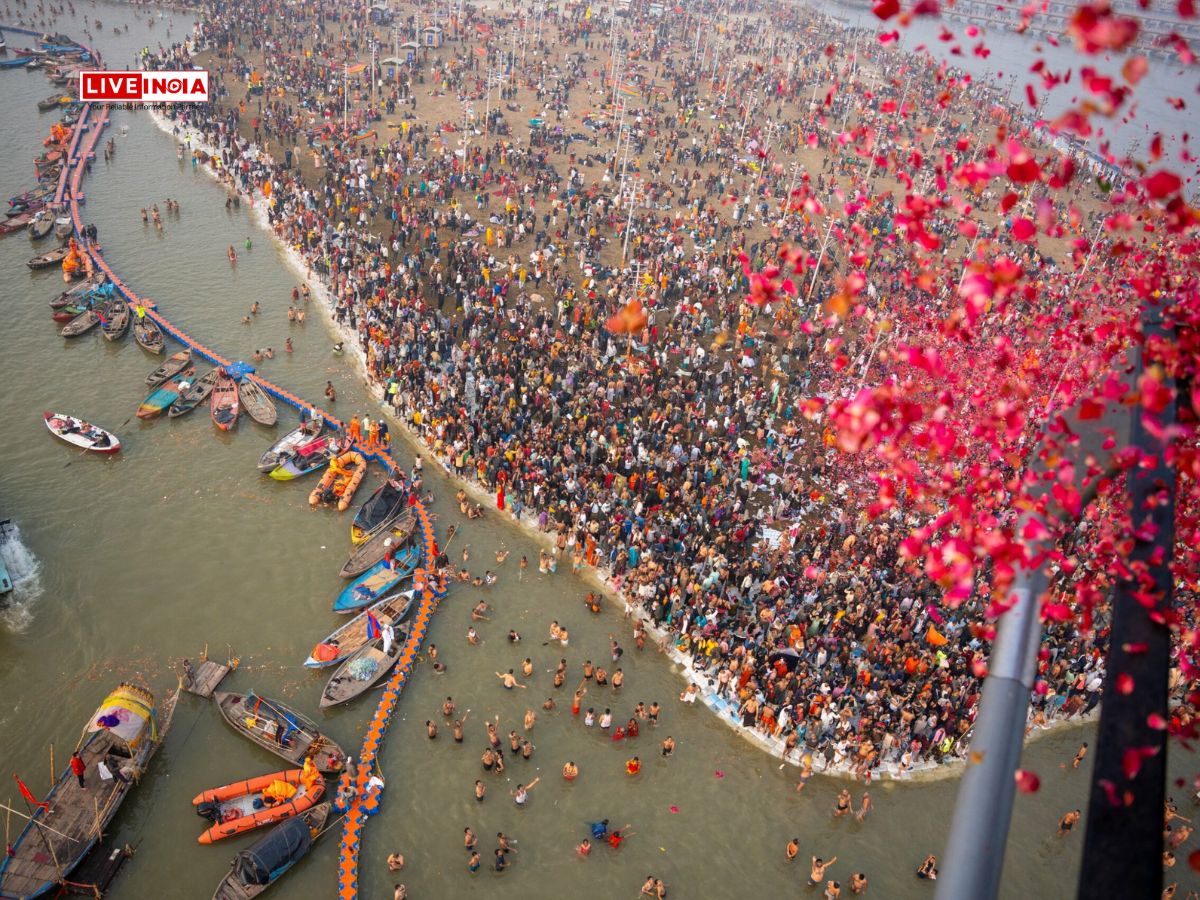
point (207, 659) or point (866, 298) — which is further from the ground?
point (866, 298)

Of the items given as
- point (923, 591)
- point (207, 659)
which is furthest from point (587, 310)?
point (207, 659)

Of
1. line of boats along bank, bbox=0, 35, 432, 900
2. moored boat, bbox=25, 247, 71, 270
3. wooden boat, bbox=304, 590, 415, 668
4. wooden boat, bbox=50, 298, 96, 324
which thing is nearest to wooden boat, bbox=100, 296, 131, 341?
wooden boat, bbox=50, 298, 96, 324

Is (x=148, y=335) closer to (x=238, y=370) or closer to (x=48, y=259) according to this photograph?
(x=238, y=370)

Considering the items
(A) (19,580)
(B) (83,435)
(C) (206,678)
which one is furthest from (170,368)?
(C) (206,678)

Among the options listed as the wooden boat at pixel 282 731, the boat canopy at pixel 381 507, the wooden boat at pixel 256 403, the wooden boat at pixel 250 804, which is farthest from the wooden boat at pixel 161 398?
the wooden boat at pixel 250 804

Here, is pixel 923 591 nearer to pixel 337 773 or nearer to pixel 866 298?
pixel 337 773

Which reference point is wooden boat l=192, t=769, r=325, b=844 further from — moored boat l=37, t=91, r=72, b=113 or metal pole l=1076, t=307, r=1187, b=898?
moored boat l=37, t=91, r=72, b=113

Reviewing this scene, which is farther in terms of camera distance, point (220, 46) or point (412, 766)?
point (220, 46)
